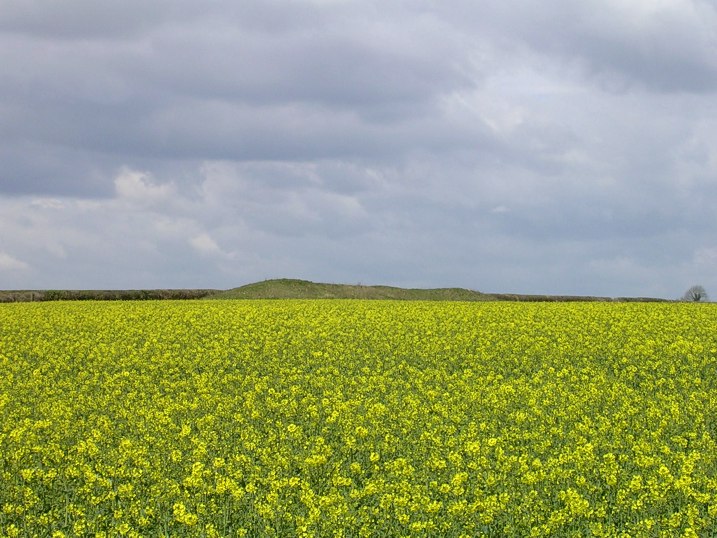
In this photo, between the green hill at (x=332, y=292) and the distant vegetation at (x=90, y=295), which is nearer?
the distant vegetation at (x=90, y=295)

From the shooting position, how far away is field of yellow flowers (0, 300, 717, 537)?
11344mm

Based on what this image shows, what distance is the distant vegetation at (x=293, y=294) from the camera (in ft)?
204

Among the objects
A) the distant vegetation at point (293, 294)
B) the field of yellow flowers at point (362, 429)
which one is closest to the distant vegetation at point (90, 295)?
the distant vegetation at point (293, 294)

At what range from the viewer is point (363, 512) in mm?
10938

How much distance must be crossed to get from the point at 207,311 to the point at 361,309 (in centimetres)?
753

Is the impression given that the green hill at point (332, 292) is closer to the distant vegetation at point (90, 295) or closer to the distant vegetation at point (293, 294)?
the distant vegetation at point (293, 294)

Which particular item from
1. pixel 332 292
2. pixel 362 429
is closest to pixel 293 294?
pixel 332 292

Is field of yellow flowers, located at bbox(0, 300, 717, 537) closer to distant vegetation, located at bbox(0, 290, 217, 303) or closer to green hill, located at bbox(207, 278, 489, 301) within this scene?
distant vegetation, located at bbox(0, 290, 217, 303)

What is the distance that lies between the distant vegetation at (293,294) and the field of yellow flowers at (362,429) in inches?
1220

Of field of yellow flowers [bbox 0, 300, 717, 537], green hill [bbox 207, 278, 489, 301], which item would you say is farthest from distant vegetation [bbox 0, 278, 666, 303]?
field of yellow flowers [bbox 0, 300, 717, 537]

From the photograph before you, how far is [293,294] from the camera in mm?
64438

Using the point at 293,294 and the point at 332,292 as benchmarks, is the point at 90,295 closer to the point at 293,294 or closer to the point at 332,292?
the point at 293,294

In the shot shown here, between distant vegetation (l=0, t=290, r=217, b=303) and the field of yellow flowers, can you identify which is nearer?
the field of yellow flowers

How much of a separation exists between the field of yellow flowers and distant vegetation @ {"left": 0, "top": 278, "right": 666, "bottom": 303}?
30999 millimetres
